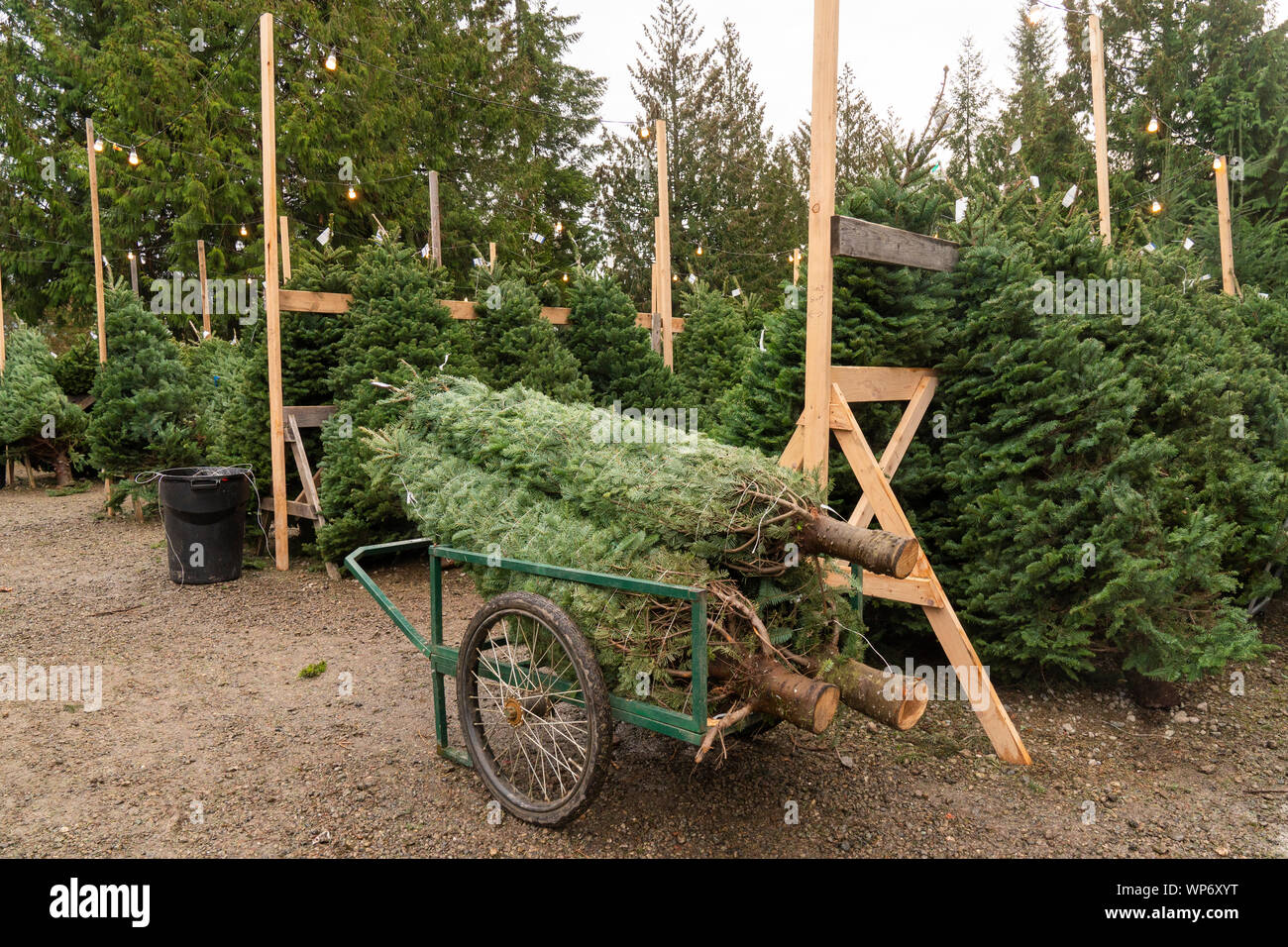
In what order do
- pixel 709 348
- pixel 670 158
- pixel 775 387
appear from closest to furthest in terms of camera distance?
1. pixel 775 387
2. pixel 709 348
3. pixel 670 158

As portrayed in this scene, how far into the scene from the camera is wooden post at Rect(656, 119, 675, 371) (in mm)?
8570

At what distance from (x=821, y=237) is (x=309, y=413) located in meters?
5.45

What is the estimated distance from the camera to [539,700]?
318 centimetres

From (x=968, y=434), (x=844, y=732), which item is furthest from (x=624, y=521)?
(x=968, y=434)

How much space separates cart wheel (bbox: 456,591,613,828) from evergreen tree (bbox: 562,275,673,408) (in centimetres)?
558

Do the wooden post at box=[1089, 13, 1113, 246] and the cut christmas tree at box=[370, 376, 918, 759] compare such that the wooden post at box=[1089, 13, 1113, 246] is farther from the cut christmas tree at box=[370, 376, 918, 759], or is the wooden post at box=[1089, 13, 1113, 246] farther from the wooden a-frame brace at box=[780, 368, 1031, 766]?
the cut christmas tree at box=[370, 376, 918, 759]

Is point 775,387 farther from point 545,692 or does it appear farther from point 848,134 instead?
point 848,134

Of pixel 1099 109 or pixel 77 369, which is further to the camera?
pixel 77 369

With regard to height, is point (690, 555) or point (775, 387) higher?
point (775, 387)

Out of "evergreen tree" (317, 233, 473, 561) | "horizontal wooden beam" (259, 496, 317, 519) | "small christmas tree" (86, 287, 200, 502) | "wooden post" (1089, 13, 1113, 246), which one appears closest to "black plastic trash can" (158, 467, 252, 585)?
"horizontal wooden beam" (259, 496, 317, 519)

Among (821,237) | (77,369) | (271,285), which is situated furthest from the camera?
(77,369)

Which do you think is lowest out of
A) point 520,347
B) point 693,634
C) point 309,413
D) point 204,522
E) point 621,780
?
point 621,780

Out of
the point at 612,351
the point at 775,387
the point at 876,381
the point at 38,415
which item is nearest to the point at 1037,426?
the point at 876,381

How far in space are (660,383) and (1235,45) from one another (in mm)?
16322
